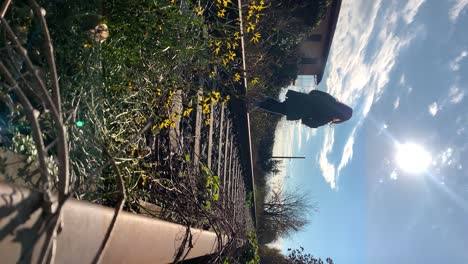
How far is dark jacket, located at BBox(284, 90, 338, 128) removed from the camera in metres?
9.59

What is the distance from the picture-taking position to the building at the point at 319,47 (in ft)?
53.9

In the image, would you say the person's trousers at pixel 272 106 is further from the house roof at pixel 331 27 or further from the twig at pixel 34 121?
the twig at pixel 34 121

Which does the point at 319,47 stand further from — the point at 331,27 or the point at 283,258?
the point at 283,258

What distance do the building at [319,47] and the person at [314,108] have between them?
6687 millimetres

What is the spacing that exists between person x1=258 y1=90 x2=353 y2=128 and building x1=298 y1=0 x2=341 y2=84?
6687 millimetres

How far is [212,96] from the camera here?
11.0 ft

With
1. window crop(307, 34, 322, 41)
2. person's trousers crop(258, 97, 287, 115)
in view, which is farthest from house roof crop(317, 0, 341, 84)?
person's trousers crop(258, 97, 287, 115)

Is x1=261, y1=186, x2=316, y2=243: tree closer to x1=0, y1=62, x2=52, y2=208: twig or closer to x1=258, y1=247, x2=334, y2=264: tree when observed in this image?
x1=258, y1=247, x2=334, y2=264: tree

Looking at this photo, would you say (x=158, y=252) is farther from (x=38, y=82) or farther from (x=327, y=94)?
(x=327, y=94)

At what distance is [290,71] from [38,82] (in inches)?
478

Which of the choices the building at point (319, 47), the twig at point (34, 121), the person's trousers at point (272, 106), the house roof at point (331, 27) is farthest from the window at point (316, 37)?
the twig at point (34, 121)

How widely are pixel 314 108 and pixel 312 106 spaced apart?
0.12m

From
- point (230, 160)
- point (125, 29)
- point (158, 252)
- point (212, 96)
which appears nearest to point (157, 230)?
point (158, 252)

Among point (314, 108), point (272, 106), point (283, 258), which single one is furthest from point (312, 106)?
point (283, 258)
